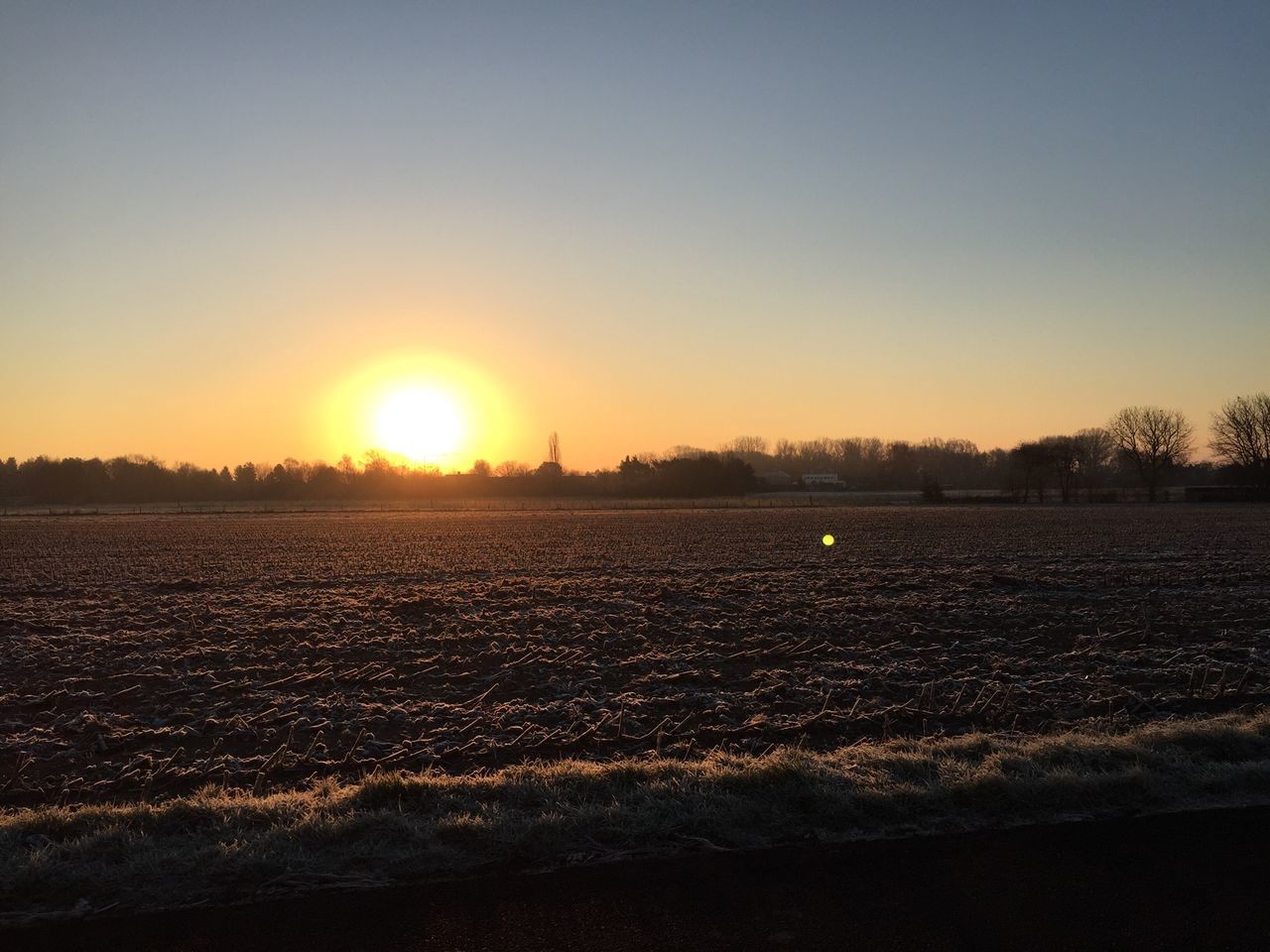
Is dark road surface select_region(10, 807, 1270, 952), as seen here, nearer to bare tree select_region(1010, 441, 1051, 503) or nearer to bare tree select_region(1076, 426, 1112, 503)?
bare tree select_region(1010, 441, 1051, 503)

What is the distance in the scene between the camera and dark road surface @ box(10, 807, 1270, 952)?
4.47 metres

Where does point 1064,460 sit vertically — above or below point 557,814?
above

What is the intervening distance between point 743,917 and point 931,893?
3.71 feet

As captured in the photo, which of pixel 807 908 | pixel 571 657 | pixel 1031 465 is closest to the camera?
pixel 807 908

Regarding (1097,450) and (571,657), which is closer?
(571,657)

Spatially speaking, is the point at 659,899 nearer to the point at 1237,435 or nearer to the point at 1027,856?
the point at 1027,856

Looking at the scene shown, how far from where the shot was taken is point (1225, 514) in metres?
56.5

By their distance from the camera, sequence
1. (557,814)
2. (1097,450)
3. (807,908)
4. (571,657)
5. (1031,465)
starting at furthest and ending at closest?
(1097,450)
(1031,465)
(571,657)
(557,814)
(807,908)

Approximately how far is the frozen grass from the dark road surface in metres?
0.34

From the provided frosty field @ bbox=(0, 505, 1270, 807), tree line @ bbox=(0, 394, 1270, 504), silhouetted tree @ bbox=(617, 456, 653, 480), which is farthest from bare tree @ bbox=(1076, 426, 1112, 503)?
frosty field @ bbox=(0, 505, 1270, 807)

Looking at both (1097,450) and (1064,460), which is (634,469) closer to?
(1064,460)

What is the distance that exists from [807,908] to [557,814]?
209 cm

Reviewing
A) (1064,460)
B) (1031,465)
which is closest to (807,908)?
(1031,465)

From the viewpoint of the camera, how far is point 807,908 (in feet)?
15.8
